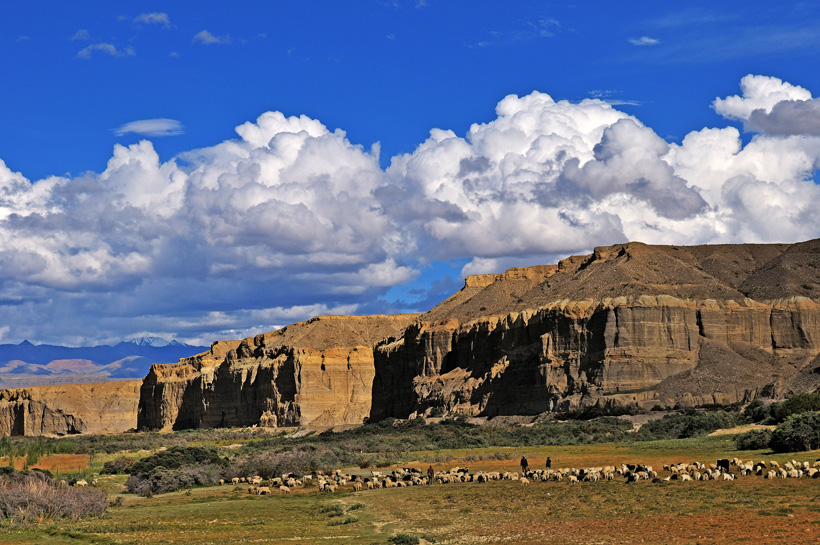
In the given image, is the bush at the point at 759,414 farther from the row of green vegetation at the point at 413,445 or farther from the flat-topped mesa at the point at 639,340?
the flat-topped mesa at the point at 639,340

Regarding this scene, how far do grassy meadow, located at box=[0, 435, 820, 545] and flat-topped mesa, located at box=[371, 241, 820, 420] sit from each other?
55.0m

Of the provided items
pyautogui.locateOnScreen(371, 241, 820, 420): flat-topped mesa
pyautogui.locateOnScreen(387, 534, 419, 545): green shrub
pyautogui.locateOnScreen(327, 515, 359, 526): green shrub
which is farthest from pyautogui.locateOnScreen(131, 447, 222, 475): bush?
pyautogui.locateOnScreen(371, 241, 820, 420): flat-topped mesa

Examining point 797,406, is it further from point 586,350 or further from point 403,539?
point 586,350

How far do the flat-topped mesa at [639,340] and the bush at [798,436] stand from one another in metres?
43.3

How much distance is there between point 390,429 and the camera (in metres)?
100

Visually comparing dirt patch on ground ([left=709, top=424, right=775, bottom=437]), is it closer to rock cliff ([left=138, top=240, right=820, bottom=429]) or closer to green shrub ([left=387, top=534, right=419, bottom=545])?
rock cliff ([left=138, top=240, right=820, bottom=429])

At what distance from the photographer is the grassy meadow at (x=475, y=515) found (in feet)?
88.4

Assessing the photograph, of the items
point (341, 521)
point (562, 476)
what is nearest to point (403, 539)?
point (341, 521)

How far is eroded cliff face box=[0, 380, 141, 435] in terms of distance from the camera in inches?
7136

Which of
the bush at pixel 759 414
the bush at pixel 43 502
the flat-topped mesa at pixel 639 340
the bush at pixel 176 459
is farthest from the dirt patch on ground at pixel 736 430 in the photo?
the bush at pixel 43 502

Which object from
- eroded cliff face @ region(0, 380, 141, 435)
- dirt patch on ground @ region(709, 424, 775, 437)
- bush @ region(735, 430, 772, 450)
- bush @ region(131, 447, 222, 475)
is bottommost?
bush @ region(131, 447, 222, 475)

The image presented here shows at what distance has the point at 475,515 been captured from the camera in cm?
3241

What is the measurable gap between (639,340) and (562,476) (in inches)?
2446

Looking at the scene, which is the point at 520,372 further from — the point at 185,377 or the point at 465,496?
the point at 185,377
